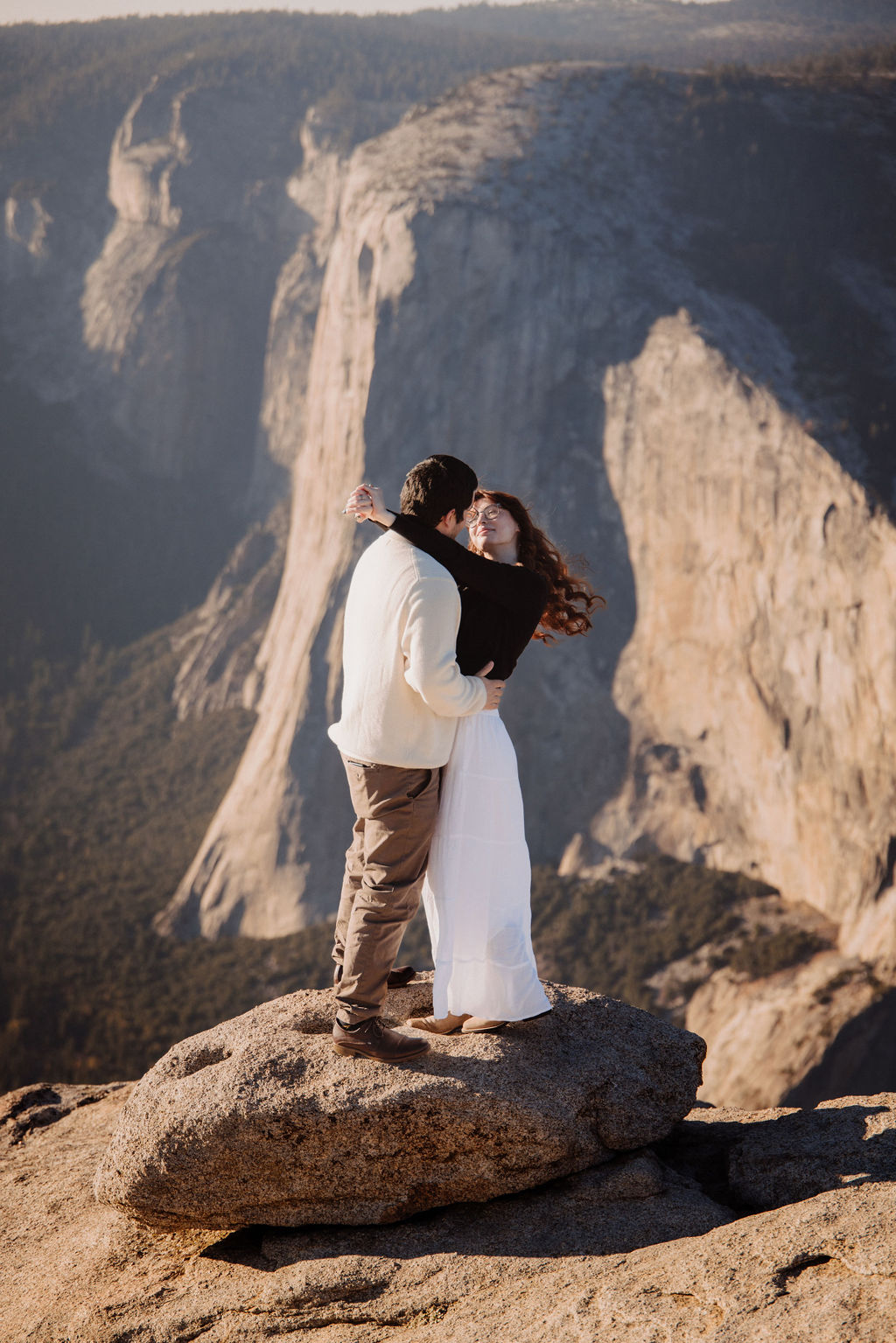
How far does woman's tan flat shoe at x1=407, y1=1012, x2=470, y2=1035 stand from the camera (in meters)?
5.38

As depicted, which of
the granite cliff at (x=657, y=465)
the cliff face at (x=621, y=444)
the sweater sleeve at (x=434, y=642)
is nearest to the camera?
the sweater sleeve at (x=434, y=642)

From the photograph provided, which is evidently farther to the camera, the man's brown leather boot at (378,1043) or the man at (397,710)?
the man's brown leather boot at (378,1043)

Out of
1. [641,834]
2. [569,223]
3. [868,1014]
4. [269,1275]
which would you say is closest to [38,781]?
[641,834]

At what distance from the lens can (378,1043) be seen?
5016 mm

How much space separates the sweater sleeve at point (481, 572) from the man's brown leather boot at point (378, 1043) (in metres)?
2.37

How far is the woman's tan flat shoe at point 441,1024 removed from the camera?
538 cm

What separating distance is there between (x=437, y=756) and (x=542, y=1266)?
8.14ft

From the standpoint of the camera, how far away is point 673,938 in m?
24.7

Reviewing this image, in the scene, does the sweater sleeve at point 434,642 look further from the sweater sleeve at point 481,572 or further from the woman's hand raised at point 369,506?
the woman's hand raised at point 369,506

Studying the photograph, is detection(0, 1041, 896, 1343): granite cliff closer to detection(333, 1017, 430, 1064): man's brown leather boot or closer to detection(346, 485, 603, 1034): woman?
detection(333, 1017, 430, 1064): man's brown leather boot

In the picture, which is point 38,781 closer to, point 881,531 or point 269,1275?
point 881,531

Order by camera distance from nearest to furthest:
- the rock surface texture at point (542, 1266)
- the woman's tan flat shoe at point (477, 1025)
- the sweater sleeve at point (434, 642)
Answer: the rock surface texture at point (542, 1266), the sweater sleeve at point (434, 642), the woman's tan flat shoe at point (477, 1025)

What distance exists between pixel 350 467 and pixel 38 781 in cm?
2198

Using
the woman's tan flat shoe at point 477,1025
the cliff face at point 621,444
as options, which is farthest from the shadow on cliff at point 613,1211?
the cliff face at point 621,444
